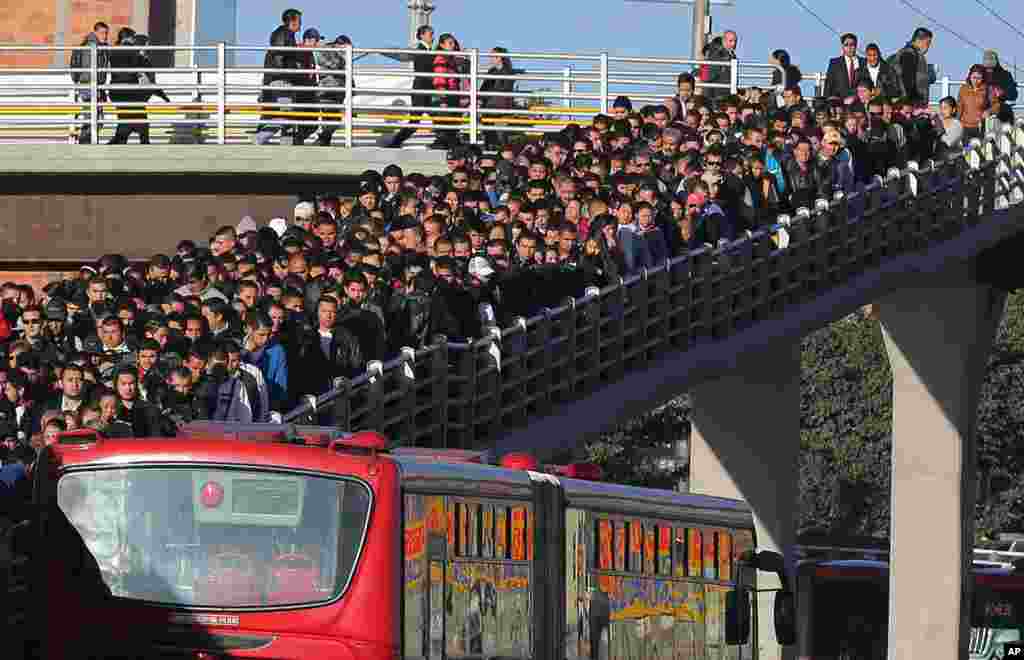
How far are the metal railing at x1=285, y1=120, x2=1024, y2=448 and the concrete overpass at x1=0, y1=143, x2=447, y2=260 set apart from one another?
5598mm

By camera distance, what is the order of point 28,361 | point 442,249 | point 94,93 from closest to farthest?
1. point 28,361
2. point 442,249
3. point 94,93

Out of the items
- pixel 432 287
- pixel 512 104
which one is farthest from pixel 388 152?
pixel 432 287

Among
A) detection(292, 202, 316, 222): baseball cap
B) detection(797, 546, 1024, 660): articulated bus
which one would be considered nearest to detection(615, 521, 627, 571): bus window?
detection(292, 202, 316, 222): baseball cap

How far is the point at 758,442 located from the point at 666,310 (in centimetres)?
1088

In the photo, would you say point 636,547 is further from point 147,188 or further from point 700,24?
point 700,24

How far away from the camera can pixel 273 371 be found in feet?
57.7

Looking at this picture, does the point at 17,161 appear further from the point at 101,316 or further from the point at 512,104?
the point at 101,316

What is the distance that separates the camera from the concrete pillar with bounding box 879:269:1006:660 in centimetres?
3584

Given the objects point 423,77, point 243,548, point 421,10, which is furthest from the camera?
point 421,10

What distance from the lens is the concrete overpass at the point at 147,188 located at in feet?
102

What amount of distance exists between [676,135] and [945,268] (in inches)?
284

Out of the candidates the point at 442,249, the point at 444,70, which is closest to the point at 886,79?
the point at 444,70

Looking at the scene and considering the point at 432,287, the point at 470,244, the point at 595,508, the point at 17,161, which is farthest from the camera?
the point at 17,161

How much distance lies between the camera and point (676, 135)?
26.6 meters
